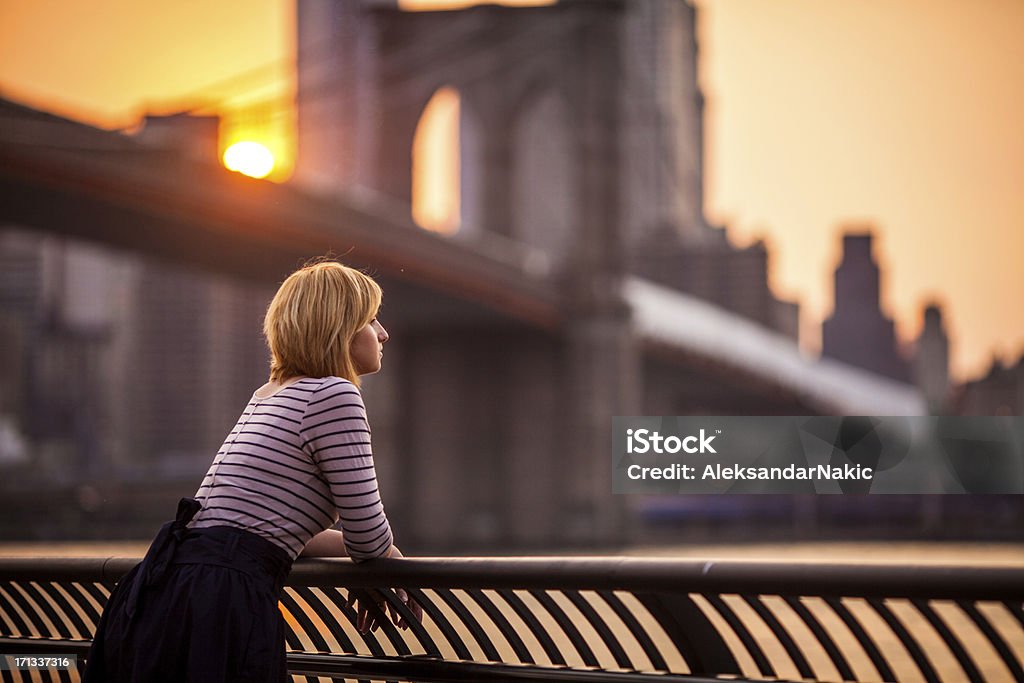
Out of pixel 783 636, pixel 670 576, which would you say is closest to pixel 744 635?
pixel 783 636

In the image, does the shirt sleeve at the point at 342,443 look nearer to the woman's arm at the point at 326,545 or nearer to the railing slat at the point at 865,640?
the woman's arm at the point at 326,545

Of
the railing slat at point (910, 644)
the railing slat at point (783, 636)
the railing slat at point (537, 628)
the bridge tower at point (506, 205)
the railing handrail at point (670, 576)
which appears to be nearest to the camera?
the railing handrail at point (670, 576)

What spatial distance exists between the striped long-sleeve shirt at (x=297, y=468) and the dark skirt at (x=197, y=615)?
0.14 feet

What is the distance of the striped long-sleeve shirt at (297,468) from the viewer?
2.69 meters

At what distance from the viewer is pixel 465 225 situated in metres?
41.3

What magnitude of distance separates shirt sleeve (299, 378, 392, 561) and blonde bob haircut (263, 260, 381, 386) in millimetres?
62

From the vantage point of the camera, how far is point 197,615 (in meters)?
2.59

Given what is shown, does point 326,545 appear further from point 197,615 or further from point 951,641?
point 951,641

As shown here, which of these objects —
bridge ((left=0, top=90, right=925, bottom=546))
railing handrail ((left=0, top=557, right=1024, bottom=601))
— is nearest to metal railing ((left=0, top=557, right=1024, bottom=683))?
railing handrail ((left=0, top=557, right=1024, bottom=601))

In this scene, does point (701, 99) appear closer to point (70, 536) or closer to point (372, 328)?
point (70, 536)

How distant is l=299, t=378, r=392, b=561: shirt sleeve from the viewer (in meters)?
2.69

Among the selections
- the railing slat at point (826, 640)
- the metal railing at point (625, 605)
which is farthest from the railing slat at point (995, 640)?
the railing slat at point (826, 640)

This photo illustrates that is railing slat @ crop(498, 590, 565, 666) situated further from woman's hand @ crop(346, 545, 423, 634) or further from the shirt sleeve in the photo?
the shirt sleeve

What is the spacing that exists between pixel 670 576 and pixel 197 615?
2.64ft
